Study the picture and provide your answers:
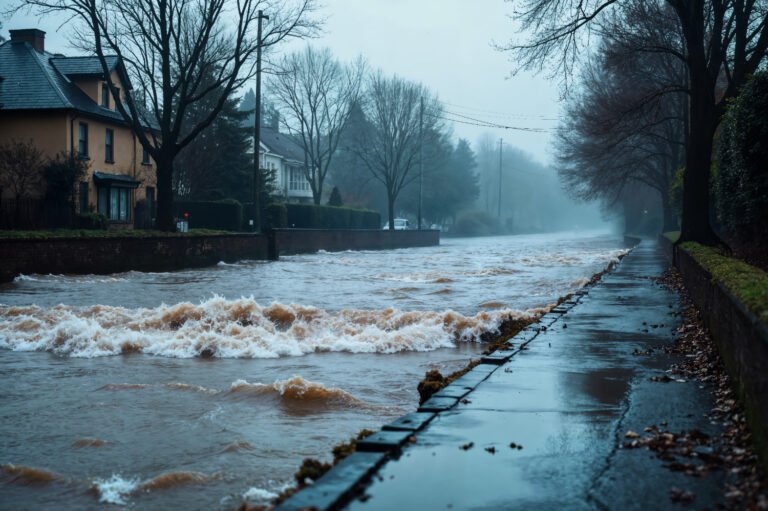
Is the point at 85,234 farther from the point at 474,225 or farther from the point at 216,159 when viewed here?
the point at 474,225

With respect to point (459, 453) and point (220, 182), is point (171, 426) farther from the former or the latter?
point (220, 182)

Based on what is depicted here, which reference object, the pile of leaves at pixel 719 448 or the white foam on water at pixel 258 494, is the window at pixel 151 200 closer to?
the pile of leaves at pixel 719 448

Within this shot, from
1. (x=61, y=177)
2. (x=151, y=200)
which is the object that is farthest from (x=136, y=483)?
(x=151, y=200)

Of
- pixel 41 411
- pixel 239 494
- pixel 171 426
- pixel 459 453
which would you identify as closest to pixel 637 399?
pixel 459 453

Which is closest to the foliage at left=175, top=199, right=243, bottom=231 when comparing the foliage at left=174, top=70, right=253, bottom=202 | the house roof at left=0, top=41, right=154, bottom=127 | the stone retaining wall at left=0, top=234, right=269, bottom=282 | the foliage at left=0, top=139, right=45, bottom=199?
the foliage at left=174, top=70, right=253, bottom=202

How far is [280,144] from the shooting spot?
9300 centimetres

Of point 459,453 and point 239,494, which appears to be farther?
point 239,494

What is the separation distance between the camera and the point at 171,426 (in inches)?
351

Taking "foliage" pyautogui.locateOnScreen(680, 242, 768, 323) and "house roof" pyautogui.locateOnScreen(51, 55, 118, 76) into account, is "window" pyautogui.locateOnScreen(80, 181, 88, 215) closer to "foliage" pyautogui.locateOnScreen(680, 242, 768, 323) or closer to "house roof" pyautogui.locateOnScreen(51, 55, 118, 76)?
"house roof" pyautogui.locateOnScreen(51, 55, 118, 76)

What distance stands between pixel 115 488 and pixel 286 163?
84739mm

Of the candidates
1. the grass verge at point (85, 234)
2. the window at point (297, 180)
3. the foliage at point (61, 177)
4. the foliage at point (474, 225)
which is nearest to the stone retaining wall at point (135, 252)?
the grass verge at point (85, 234)

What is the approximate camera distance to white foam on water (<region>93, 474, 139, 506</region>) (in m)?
6.81

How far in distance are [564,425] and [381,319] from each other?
1063 cm

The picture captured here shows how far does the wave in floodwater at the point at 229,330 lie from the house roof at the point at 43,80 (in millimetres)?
26331
